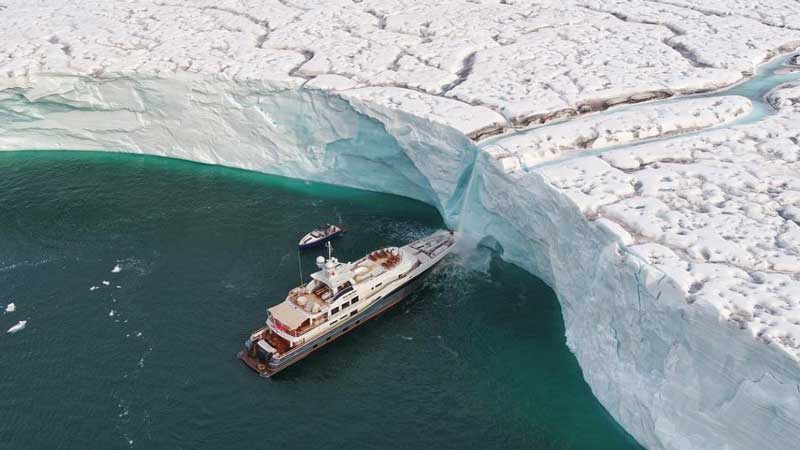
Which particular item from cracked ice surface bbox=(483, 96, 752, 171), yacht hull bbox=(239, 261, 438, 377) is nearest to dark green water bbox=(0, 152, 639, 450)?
yacht hull bbox=(239, 261, 438, 377)

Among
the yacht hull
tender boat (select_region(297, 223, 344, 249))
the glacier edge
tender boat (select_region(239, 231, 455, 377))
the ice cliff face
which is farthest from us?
tender boat (select_region(297, 223, 344, 249))

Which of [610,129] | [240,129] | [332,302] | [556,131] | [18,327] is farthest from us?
[240,129]

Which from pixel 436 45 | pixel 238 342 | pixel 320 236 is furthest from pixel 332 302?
pixel 436 45

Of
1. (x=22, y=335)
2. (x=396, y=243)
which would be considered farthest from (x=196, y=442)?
(x=396, y=243)

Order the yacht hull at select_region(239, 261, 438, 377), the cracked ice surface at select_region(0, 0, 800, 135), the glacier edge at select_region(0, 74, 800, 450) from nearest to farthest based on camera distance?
the glacier edge at select_region(0, 74, 800, 450) → the yacht hull at select_region(239, 261, 438, 377) → the cracked ice surface at select_region(0, 0, 800, 135)

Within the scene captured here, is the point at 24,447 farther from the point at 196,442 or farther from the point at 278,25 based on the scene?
the point at 278,25

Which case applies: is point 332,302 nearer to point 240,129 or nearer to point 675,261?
point 675,261

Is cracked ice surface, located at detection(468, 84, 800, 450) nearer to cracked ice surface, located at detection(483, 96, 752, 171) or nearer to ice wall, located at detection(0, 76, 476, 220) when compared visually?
cracked ice surface, located at detection(483, 96, 752, 171)
